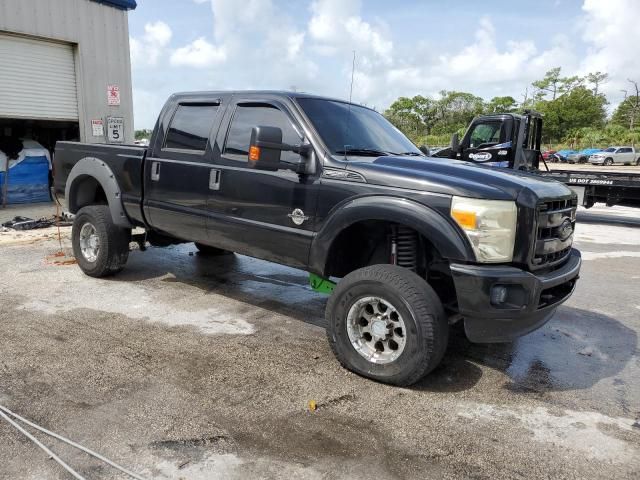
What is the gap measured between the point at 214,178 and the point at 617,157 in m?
43.4

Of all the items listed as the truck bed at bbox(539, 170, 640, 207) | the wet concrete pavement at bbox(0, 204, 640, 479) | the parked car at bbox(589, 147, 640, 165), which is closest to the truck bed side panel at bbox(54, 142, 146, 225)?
the wet concrete pavement at bbox(0, 204, 640, 479)

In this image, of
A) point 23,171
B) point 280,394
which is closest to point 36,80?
point 23,171

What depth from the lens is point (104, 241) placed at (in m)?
5.80

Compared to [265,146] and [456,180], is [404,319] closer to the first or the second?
[456,180]

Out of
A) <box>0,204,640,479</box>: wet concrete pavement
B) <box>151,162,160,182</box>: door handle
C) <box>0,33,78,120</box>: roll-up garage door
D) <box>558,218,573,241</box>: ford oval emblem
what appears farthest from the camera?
<box>0,33,78,120</box>: roll-up garage door

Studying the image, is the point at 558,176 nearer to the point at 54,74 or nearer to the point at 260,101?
the point at 260,101

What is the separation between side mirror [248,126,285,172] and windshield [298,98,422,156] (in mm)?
443

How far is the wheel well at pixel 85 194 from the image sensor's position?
6242 mm

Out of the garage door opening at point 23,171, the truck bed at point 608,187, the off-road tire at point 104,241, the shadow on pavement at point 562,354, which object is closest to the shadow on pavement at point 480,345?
the shadow on pavement at point 562,354

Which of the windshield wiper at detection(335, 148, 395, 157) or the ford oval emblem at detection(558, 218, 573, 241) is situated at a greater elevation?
the windshield wiper at detection(335, 148, 395, 157)

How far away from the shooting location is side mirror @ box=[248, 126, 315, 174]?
376cm

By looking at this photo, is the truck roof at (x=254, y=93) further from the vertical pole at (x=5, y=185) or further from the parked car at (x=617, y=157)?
the parked car at (x=617, y=157)

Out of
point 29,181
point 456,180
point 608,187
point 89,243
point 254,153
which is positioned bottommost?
point 89,243

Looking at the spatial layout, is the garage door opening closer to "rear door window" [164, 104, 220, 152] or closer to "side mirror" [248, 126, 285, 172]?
"rear door window" [164, 104, 220, 152]
